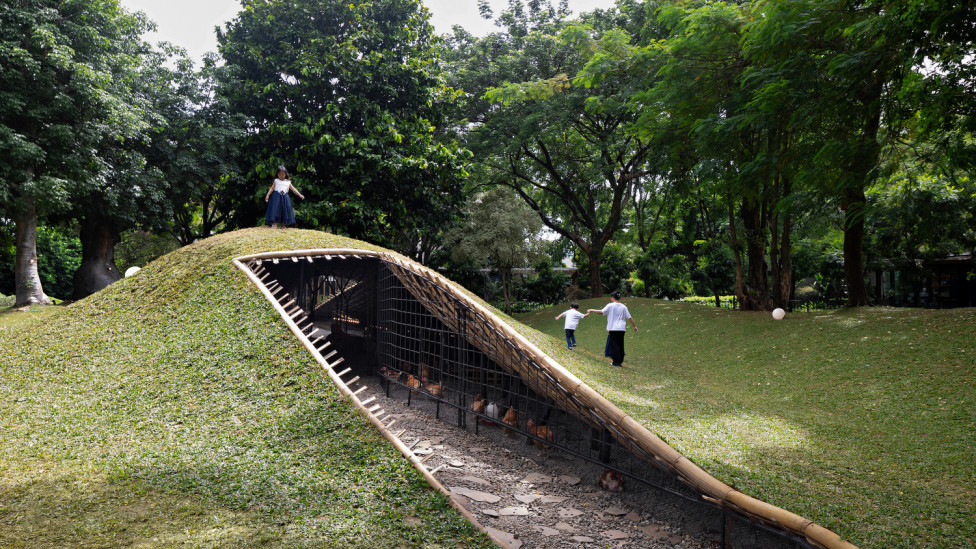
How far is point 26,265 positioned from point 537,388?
1194cm

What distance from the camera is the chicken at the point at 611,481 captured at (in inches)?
212

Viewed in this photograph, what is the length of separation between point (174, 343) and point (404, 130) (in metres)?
9.23

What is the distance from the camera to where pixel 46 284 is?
19797 mm

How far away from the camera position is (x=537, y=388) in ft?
21.0

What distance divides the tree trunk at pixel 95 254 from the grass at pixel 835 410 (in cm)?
1272

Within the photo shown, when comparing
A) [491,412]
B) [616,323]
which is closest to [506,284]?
[616,323]

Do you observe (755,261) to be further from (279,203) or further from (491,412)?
(279,203)

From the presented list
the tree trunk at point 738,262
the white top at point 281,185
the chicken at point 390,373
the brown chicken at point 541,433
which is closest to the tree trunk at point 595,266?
the tree trunk at point 738,262

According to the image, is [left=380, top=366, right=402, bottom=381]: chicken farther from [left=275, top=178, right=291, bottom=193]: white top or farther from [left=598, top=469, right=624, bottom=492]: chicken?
[left=598, top=469, right=624, bottom=492]: chicken

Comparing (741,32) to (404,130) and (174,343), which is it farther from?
(174,343)

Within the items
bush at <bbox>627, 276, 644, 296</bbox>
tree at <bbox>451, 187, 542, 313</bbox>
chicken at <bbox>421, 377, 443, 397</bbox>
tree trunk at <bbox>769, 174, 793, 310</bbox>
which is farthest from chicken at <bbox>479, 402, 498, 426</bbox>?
bush at <bbox>627, 276, 644, 296</bbox>

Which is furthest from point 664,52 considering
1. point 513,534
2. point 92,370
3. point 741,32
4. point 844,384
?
point 92,370

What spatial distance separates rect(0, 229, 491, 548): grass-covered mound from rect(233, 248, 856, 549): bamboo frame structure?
0.17 metres

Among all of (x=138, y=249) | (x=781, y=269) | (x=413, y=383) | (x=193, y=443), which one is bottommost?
(x=413, y=383)
